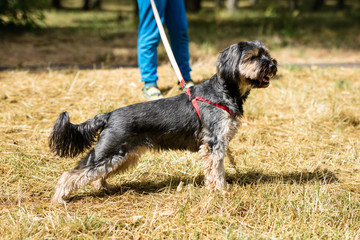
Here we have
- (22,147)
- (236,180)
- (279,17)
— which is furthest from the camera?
(279,17)

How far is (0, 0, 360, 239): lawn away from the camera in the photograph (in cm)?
305

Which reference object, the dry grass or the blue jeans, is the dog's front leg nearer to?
the dry grass

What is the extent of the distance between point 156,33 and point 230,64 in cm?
246

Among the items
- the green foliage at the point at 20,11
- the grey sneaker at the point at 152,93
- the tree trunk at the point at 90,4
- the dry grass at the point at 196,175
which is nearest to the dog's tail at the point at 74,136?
the dry grass at the point at 196,175

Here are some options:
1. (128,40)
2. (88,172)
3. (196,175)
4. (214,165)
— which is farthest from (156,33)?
(128,40)

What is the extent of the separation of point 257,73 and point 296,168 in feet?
5.23

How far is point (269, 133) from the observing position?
17.6ft

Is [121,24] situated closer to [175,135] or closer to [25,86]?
[25,86]

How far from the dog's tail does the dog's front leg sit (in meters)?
1.15

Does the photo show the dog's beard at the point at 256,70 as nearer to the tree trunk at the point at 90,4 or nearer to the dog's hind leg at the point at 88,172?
the dog's hind leg at the point at 88,172

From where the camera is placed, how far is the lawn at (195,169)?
3.05 metres

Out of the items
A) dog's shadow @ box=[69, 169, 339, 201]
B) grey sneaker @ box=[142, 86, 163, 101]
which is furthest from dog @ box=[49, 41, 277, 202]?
grey sneaker @ box=[142, 86, 163, 101]

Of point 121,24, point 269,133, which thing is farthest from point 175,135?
point 121,24

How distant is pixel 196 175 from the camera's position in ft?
13.5
